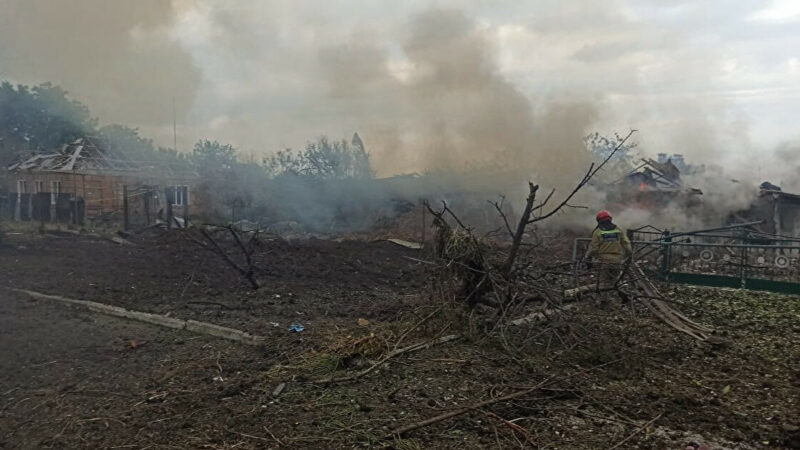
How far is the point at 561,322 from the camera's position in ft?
21.7

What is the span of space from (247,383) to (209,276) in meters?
6.83

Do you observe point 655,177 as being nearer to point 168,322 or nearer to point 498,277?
point 498,277

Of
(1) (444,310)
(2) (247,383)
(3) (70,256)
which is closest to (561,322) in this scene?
(1) (444,310)

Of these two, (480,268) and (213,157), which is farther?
(213,157)

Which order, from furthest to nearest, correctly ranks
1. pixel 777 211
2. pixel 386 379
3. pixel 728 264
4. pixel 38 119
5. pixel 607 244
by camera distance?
pixel 38 119
pixel 777 211
pixel 728 264
pixel 607 244
pixel 386 379

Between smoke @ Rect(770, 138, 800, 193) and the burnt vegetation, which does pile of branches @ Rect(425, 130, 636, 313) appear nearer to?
the burnt vegetation

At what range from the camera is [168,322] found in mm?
8219

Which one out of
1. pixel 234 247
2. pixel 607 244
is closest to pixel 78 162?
pixel 234 247

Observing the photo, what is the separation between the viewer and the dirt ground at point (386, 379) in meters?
4.56

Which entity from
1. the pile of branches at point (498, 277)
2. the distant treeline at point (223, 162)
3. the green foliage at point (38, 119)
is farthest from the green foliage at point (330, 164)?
the pile of branches at point (498, 277)

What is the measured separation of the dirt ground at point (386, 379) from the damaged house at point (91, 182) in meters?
19.6

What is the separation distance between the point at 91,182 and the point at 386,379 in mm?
29593

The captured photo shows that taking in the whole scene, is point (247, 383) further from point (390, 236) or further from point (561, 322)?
point (390, 236)

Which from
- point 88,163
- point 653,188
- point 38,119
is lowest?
point 653,188
